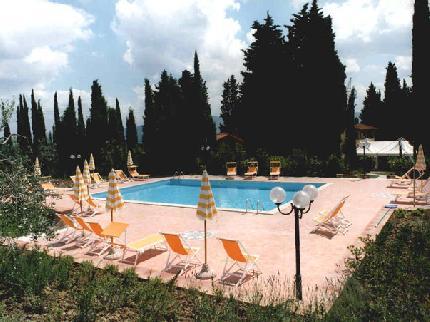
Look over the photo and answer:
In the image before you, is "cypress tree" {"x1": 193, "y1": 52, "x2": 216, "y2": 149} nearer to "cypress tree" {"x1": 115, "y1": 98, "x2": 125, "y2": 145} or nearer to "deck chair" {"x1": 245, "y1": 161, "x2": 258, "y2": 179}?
"deck chair" {"x1": 245, "y1": 161, "x2": 258, "y2": 179}

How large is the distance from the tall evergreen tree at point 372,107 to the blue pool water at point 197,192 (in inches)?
1449

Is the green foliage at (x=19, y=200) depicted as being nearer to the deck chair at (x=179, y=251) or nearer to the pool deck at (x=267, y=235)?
the pool deck at (x=267, y=235)

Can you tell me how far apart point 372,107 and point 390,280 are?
182 ft

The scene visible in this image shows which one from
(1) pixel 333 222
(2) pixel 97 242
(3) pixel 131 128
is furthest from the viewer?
(3) pixel 131 128

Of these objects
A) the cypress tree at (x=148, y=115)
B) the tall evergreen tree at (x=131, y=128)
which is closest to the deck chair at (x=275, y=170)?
the cypress tree at (x=148, y=115)

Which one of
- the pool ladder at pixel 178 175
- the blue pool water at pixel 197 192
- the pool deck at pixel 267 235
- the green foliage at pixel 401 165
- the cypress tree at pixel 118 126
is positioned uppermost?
the cypress tree at pixel 118 126

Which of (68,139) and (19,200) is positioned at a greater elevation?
(68,139)

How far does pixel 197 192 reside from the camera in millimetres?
23141

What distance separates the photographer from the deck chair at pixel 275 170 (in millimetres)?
24391

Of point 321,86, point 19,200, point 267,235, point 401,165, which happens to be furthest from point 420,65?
point 19,200

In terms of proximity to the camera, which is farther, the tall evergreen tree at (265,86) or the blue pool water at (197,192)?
the tall evergreen tree at (265,86)

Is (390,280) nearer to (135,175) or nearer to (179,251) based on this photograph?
(179,251)

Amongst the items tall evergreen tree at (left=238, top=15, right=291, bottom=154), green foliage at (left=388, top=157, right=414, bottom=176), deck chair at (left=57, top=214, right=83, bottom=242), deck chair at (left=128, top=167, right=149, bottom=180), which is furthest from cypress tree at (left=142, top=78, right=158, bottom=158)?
deck chair at (left=57, top=214, right=83, bottom=242)

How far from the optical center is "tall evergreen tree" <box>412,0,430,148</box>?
27211 mm
